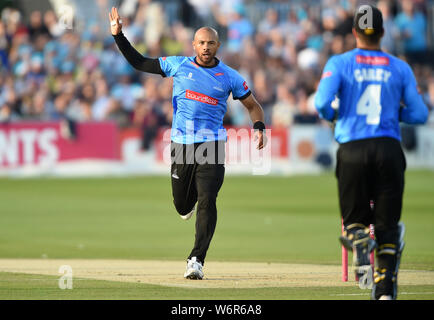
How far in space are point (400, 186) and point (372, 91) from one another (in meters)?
0.84

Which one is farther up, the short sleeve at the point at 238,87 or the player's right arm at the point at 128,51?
the player's right arm at the point at 128,51

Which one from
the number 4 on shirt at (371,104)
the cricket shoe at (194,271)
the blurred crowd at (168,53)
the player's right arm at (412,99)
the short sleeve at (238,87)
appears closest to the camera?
the number 4 on shirt at (371,104)

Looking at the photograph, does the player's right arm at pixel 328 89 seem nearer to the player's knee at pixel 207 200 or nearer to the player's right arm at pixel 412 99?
the player's right arm at pixel 412 99

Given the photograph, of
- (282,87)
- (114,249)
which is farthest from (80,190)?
(114,249)

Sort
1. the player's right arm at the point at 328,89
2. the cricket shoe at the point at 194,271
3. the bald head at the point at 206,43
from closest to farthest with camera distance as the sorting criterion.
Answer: the player's right arm at the point at 328,89 < the cricket shoe at the point at 194,271 < the bald head at the point at 206,43

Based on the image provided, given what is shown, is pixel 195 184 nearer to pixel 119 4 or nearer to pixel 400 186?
pixel 400 186

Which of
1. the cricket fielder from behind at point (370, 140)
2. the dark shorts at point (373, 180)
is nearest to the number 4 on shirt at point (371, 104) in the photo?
the cricket fielder from behind at point (370, 140)

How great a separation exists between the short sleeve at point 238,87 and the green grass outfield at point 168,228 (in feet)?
7.86

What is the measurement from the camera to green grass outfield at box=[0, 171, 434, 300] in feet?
30.6

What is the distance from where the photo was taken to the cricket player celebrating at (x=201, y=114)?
10406 millimetres

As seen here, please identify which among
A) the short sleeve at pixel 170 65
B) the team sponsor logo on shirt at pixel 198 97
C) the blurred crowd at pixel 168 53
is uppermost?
the blurred crowd at pixel 168 53

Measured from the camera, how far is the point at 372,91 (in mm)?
8070

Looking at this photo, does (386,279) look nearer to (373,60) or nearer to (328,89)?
(328,89)

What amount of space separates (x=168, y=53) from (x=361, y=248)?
21.6 m
